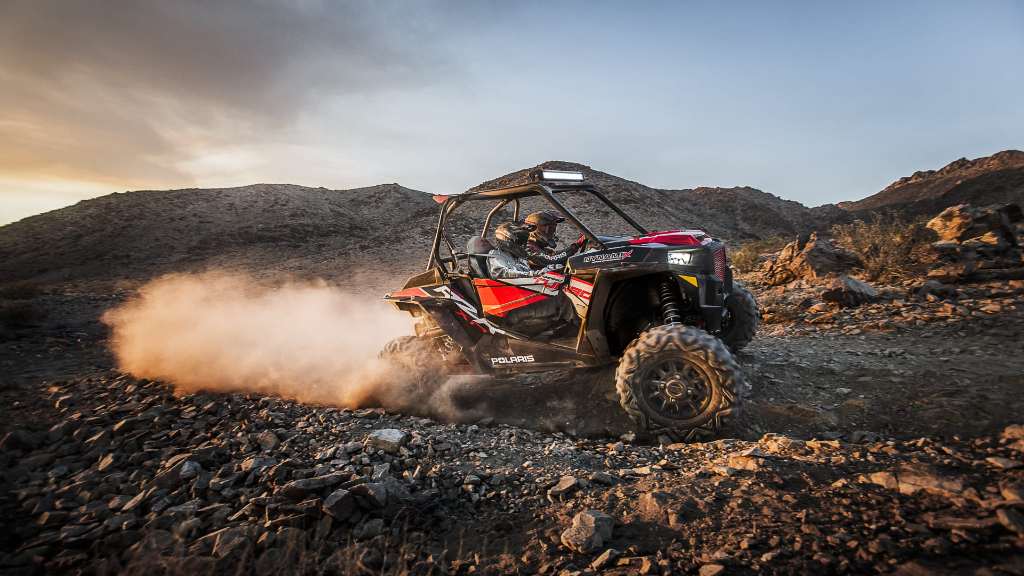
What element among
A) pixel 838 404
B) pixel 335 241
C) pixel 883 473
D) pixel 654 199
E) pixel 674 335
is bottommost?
pixel 838 404

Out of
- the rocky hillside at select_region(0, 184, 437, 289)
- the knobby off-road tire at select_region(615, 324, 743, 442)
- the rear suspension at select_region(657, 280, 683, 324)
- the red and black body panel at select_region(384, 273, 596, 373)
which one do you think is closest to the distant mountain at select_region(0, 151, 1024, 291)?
the rocky hillside at select_region(0, 184, 437, 289)

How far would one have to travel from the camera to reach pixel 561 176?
480cm

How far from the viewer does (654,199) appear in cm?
4112

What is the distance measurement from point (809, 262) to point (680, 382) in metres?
7.62

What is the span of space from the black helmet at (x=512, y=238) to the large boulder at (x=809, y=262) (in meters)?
7.29

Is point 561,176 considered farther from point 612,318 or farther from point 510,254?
point 612,318

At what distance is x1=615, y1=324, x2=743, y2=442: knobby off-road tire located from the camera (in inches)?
149

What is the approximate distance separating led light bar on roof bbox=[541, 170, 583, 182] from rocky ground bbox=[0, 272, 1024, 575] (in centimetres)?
249

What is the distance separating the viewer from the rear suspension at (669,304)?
4336 millimetres

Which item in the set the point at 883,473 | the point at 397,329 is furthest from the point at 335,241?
the point at 883,473

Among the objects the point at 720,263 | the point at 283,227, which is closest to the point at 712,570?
the point at 720,263

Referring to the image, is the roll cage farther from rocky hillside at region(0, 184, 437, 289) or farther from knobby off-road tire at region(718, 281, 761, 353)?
rocky hillside at region(0, 184, 437, 289)

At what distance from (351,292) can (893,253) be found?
15335mm

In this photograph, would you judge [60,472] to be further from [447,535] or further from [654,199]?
[654,199]
